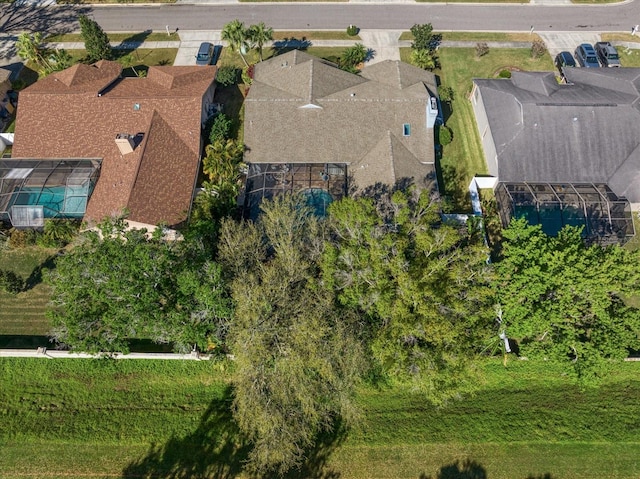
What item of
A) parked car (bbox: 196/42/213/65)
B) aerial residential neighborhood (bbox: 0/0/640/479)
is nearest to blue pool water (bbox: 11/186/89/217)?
aerial residential neighborhood (bbox: 0/0/640/479)

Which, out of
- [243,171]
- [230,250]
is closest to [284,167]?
[243,171]

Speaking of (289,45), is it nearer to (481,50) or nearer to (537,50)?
(481,50)

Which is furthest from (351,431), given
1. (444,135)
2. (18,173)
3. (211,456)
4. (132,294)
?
(18,173)

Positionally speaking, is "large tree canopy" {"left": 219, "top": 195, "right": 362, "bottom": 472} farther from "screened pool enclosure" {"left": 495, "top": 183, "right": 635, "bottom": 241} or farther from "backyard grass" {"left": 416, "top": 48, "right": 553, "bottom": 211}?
"screened pool enclosure" {"left": 495, "top": 183, "right": 635, "bottom": 241}

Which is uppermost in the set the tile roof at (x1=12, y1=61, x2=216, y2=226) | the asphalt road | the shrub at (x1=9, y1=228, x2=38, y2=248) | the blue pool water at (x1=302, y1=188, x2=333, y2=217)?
the asphalt road

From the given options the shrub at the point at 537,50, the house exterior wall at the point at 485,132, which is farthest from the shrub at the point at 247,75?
the shrub at the point at 537,50

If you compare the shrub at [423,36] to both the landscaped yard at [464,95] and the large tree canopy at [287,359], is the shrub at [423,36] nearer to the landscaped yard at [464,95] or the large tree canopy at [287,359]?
the landscaped yard at [464,95]
